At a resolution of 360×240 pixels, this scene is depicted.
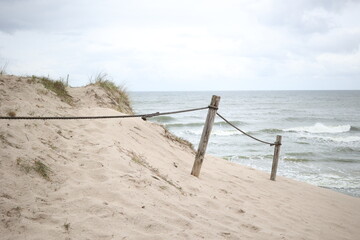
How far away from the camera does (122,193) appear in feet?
9.86

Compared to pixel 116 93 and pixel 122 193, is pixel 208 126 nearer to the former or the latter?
pixel 122 193

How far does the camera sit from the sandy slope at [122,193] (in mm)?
2445

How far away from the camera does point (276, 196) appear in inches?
207

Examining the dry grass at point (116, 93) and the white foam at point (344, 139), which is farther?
the white foam at point (344, 139)

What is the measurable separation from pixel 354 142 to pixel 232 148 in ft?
27.8

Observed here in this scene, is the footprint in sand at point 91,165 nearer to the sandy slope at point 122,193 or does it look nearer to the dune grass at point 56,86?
the sandy slope at point 122,193

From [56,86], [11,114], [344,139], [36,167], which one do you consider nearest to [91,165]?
[36,167]

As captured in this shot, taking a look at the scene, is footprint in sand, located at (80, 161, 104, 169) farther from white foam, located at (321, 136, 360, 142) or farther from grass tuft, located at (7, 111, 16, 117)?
white foam, located at (321, 136, 360, 142)

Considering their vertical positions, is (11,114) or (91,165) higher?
(11,114)

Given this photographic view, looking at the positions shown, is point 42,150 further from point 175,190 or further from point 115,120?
point 115,120

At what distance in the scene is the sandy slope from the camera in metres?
2.45

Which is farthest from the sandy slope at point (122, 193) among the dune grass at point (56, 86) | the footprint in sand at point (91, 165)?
the dune grass at point (56, 86)

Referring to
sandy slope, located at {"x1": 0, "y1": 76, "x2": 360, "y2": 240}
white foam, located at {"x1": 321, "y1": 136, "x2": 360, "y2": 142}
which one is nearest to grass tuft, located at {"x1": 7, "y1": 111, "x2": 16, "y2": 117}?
sandy slope, located at {"x1": 0, "y1": 76, "x2": 360, "y2": 240}

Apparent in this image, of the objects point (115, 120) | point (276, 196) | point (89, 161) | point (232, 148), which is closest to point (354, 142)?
point (232, 148)
